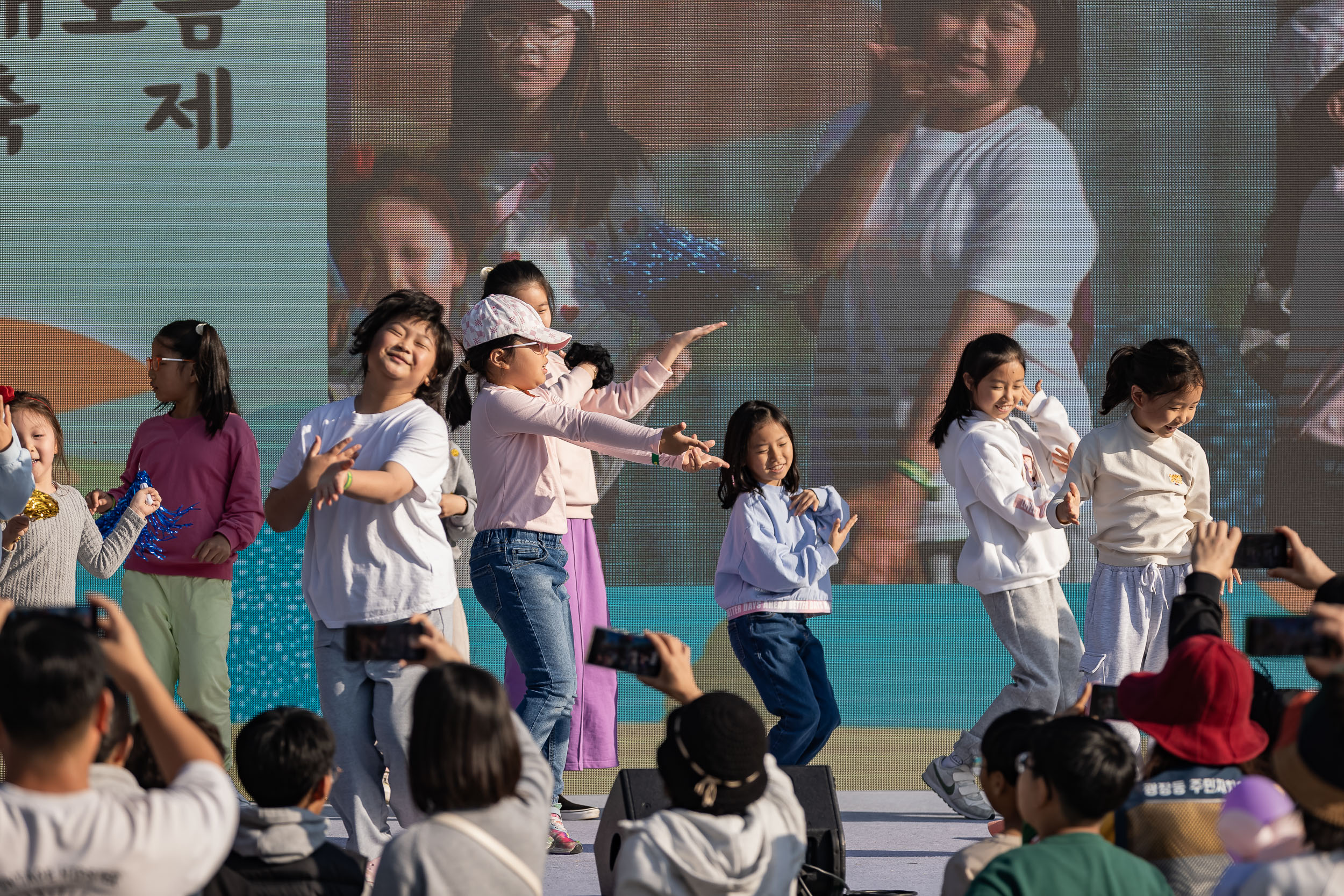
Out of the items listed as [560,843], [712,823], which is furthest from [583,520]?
[712,823]

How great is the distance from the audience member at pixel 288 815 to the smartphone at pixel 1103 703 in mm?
1200

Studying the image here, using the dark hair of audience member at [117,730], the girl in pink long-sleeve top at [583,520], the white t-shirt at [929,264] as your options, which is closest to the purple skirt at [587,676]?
the girl in pink long-sleeve top at [583,520]

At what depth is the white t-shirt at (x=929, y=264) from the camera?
5.07 metres

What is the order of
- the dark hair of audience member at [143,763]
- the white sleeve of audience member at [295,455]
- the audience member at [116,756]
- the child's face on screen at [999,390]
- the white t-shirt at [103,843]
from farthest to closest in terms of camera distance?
1. the child's face on screen at [999,390]
2. the white sleeve of audience member at [295,455]
3. the dark hair of audience member at [143,763]
4. the audience member at [116,756]
5. the white t-shirt at [103,843]

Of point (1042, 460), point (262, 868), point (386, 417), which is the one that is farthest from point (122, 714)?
point (1042, 460)

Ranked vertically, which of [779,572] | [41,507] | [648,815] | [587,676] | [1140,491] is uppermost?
[1140,491]

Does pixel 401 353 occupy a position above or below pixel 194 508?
above

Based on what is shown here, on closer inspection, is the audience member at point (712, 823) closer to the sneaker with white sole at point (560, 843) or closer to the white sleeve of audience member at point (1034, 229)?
the sneaker with white sole at point (560, 843)

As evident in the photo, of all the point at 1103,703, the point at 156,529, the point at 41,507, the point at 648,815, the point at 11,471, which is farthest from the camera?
the point at 156,529

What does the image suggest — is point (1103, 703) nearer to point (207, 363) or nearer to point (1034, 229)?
point (207, 363)

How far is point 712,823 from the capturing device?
6.31 feet

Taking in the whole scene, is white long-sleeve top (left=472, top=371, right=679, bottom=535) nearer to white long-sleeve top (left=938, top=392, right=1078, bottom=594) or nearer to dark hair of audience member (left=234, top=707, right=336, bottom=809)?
white long-sleeve top (left=938, top=392, right=1078, bottom=594)

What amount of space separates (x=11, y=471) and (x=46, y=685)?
170 cm

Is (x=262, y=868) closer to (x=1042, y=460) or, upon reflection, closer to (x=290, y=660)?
(x=1042, y=460)
